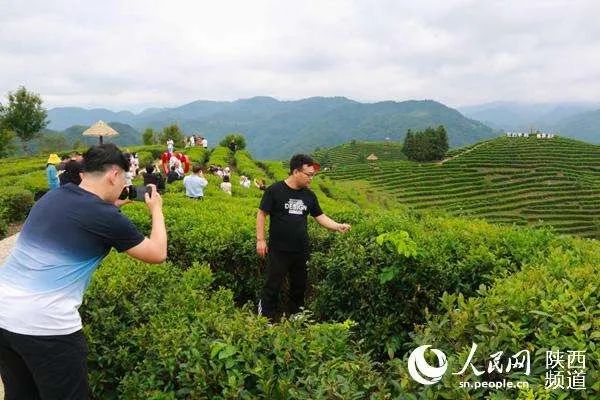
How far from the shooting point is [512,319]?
298 cm

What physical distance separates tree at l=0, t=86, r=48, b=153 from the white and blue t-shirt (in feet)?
153

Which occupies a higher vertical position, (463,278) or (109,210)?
(109,210)

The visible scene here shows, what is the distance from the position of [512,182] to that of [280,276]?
2533 inches

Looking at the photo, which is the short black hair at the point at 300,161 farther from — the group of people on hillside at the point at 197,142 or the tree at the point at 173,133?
the tree at the point at 173,133

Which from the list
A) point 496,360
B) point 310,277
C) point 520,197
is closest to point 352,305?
point 310,277

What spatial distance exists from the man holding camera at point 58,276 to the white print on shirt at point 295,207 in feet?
9.08

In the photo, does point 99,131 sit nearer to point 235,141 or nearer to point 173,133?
point 235,141

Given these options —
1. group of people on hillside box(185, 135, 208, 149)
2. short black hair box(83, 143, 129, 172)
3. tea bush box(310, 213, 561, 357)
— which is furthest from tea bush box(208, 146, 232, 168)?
short black hair box(83, 143, 129, 172)

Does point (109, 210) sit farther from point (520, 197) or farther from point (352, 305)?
point (520, 197)

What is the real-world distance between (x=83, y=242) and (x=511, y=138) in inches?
3811

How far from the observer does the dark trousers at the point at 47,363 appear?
2.84 metres

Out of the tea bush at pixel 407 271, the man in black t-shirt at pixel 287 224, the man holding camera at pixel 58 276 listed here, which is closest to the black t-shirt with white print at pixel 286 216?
the man in black t-shirt at pixel 287 224

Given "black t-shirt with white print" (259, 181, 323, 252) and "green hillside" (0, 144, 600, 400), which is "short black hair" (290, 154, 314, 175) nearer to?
"black t-shirt with white print" (259, 181, 323, 252)

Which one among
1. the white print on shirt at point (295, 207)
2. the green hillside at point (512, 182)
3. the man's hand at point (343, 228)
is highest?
the white print on shirt at point (295, 207)
